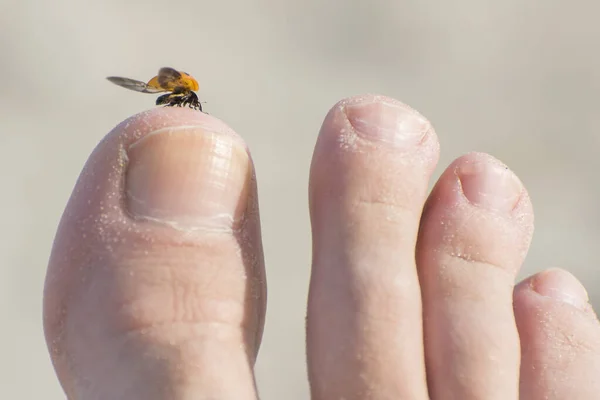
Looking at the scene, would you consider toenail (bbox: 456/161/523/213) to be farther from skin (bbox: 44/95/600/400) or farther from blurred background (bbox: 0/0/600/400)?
blurred background (bbox: 0/0/600/400)

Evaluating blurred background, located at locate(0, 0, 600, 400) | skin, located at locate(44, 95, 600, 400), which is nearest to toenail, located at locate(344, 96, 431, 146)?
skin, located at locate(44, 95, 600, 400)

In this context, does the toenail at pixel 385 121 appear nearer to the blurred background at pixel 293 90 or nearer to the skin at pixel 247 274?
the skin at pixel 247 274

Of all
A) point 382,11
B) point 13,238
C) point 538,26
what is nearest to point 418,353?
point 13,238

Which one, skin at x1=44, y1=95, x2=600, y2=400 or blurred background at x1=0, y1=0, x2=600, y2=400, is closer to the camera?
skin at x1=44, y1=95, x2=600, y2=400

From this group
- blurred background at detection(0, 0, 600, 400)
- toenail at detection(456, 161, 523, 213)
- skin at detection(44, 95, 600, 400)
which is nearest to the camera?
skin at detection(44, 95, 600, 400)

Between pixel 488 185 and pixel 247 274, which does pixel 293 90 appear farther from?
pixel 247 274

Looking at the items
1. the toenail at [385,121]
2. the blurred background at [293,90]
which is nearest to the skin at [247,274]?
the toenail at [385,121]

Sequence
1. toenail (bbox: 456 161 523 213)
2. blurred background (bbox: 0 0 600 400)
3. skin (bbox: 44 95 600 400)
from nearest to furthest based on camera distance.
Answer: skin (bbox: 44 95 600 400)
toenail (bbox: 456 161 523 213)
blurred background (bbox: 0 0 600 400)
